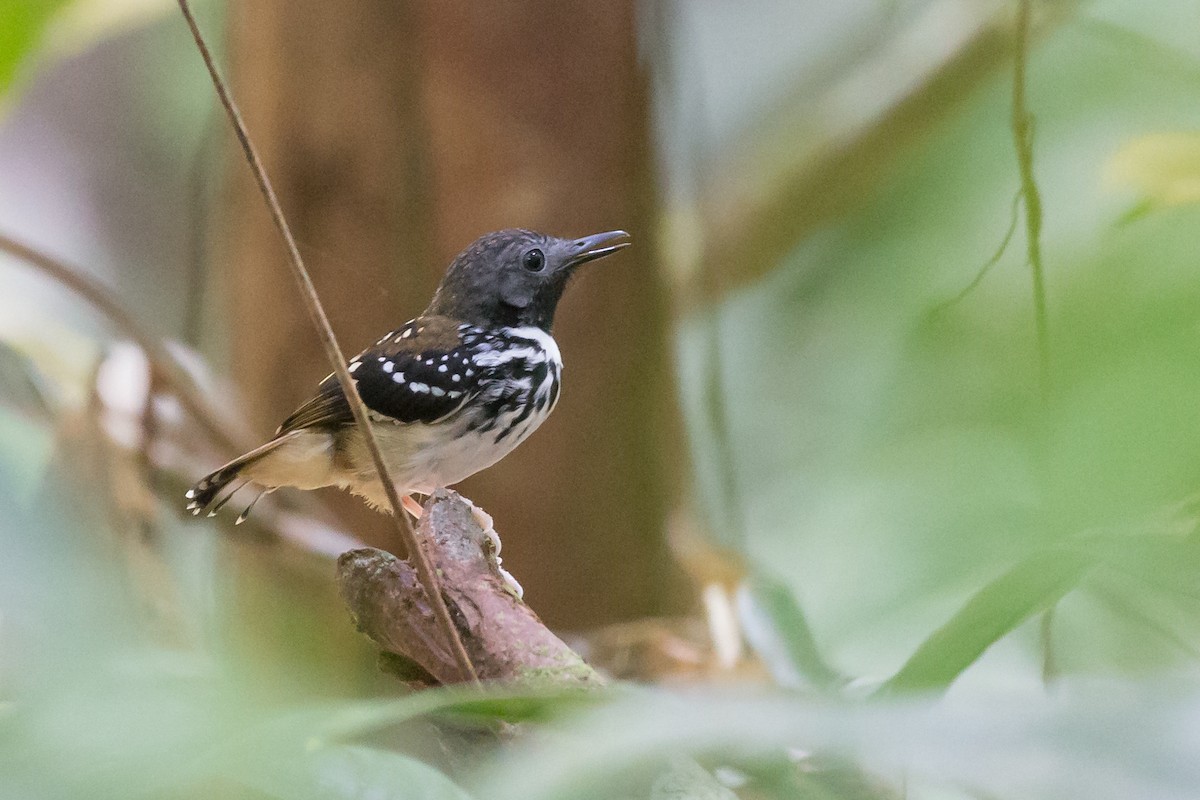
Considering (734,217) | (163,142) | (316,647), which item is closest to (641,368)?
(734,217)

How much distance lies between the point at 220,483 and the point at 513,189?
1.03 metres

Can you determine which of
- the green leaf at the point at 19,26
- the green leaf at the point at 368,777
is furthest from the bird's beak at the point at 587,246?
the green leaf at the point at 368,777

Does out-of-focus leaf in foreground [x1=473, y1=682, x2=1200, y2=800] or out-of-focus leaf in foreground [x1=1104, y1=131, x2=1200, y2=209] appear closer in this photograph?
out-of-focus leaf in foreground [x1=473, y1=682, x2=1200, y2=800]

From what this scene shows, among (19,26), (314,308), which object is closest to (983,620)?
(314,308)

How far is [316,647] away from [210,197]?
1557mm

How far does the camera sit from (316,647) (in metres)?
2.13

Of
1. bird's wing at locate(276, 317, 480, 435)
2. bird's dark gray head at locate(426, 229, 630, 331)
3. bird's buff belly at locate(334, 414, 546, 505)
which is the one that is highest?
bird's dark gray head at locate(426, 229, 630, 331)

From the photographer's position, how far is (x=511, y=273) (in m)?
2.15

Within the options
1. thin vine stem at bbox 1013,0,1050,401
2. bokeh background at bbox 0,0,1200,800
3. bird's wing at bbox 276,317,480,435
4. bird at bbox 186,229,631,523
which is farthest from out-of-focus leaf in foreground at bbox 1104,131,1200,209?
bird's wing at bbox 276,317,480,435

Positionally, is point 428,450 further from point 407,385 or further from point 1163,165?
point 1163,165

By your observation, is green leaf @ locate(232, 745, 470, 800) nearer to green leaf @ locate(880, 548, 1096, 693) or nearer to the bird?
green leaf @ locate(880, 548, 1096, 693)

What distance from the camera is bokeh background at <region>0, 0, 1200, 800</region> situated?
165 centimetres

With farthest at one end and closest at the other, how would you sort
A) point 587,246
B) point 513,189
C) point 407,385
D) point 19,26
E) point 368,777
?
point 513,189 < point 587,246 < point 407,385 < point 19,26 < point 368,777

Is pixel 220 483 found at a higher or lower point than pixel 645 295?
lower
